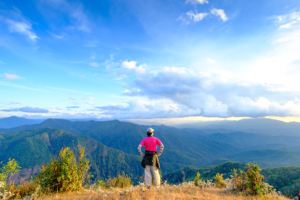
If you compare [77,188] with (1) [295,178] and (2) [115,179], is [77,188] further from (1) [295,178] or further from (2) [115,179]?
(1) [295,178]

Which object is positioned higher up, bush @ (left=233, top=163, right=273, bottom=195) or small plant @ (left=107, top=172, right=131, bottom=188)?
bush @ (left=233, top=163, right=273, bottom=195)

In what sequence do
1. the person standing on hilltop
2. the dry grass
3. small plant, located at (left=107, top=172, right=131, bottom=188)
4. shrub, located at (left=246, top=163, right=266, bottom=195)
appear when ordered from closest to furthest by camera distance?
the dry grass < shrub, located at (left=246, top=163, right=266, bottom=195) < the person standing on hilltop < small plant, located at (left=107, top=172, right=131, bottom=188)

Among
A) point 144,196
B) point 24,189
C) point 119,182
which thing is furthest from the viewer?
point 119,182

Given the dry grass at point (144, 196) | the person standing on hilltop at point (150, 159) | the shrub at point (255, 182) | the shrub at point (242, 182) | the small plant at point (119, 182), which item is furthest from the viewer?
the small plant at point (119, 182)

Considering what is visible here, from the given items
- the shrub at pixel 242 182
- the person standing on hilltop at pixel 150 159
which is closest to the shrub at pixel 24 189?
the person standing on hilltop at pixel 150 159

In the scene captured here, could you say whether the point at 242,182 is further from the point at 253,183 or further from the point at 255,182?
the point at 255,182

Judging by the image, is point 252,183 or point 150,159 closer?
point 252,183

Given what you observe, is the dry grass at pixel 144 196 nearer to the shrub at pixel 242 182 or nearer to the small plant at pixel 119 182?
the shrub at pixel 242 182

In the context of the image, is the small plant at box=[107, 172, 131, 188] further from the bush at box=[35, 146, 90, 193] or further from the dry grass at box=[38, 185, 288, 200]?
the dry grass at box=[38, 185, 288, 200]

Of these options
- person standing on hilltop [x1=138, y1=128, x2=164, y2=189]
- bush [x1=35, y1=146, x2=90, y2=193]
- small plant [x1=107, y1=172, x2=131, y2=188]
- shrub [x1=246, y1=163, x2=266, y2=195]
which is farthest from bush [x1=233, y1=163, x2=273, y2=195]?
bush [x1=35, y1=146, x2=90, y2=193]

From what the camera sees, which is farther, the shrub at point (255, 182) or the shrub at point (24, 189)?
the shrub at point (255, 182)

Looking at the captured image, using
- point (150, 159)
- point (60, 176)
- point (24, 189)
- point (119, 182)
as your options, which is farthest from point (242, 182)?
point (24, 189)

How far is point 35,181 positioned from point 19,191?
729 millimetres

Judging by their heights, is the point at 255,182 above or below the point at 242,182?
above
